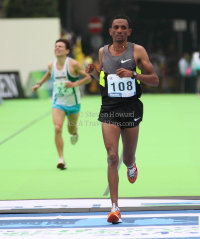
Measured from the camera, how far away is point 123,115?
21.7 ft

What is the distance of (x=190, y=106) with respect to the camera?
22.2 metres

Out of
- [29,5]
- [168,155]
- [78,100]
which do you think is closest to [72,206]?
[78,100]

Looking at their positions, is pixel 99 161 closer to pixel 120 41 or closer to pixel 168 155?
pixel 168 155

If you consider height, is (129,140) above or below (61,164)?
above

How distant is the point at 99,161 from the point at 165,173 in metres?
1.68

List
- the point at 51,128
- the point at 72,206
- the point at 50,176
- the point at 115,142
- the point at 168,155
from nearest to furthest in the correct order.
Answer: the point at 115,142 → the point at 72,206 → the point at 50,176 → the point at 168,155 → the point at 51,128

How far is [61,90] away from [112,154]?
3.66 m

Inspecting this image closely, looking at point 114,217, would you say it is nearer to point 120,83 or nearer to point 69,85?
point 120,83

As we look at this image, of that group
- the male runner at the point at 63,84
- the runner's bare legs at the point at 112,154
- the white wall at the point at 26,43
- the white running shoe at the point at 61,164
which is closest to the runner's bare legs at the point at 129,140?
the runner's bare legs at the point at 112,154

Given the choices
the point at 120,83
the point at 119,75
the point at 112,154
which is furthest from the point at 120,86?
→ the point at 112,154

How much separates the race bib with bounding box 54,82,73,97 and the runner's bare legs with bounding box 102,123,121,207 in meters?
3.37

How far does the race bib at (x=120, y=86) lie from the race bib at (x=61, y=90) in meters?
3.34

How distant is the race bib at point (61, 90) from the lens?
9.91m

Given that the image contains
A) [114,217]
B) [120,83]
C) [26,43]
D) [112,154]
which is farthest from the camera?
[26,43]
